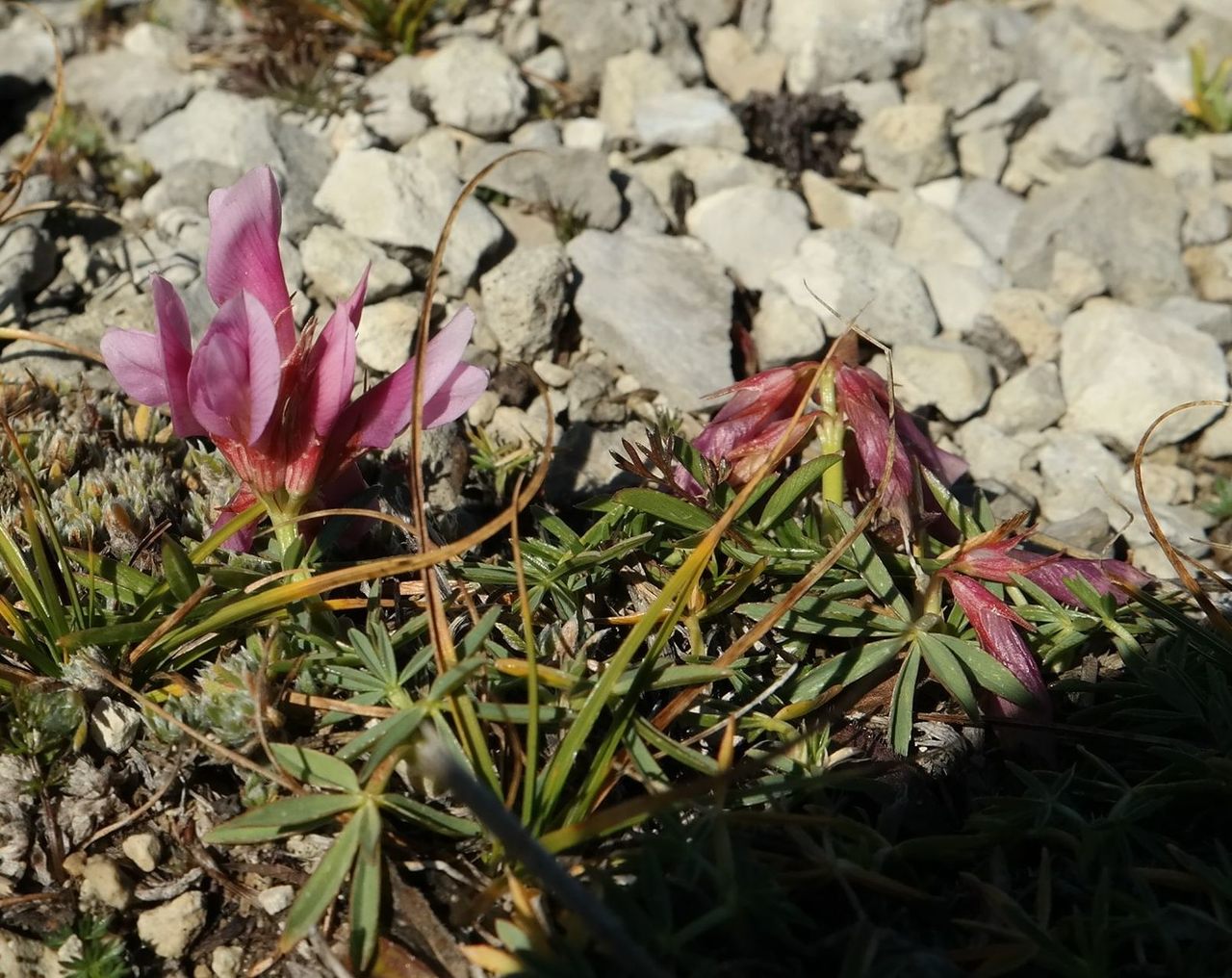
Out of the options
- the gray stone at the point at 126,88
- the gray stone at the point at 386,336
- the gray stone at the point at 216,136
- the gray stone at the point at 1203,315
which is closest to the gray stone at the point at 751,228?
the gray stone at the point at 386,336

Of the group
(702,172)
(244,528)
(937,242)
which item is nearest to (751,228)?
(702,172)

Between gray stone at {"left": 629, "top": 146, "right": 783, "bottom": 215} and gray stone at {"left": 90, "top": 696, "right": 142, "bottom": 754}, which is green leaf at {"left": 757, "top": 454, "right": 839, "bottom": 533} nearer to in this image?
gray stone at {"left": 90, "top": 696, "right": 142, "bottom": 754}

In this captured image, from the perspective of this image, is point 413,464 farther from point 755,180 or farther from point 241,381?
point 755,180

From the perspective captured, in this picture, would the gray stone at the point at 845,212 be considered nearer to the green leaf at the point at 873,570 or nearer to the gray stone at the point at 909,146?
the gray stone at the point at 909,146

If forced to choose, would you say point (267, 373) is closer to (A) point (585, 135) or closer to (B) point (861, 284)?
(B) point (861, 284)

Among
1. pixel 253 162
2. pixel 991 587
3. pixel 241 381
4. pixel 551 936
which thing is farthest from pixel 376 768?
pixel 253 162

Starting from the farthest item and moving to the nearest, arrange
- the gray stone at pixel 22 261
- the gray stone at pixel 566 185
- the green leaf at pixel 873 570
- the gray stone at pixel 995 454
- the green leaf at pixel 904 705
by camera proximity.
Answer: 1. the gray stone at pixel 566 185
2. the gray stone at pixel 995 454
3. the gray stone at pixel 22 261
4. the green leaf at pixel 873 570
5. the green leaf at pixel 904 705
